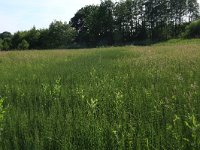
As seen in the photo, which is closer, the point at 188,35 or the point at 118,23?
the point at 188,35

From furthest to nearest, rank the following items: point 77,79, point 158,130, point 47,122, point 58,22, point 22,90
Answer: point 58,22 < point 77,79 < point 22,90 < point 47,122 < point 158,130

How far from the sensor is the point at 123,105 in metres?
5.84

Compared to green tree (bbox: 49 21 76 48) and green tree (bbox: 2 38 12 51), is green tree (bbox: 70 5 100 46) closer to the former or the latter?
green tree (bbox: 49 21 76 48)

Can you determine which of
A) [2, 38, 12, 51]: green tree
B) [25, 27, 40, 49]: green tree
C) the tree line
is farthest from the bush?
[25, 27, 40, 49]: green tree

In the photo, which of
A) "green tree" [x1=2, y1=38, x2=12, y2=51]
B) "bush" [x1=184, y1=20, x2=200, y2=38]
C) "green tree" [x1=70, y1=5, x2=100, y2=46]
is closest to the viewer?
"bush" [x1=184, y1=20, x2=200, y2=38]

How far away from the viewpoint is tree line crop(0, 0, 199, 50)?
254ft

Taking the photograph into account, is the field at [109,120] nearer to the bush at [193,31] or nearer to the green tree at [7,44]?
the bush at [193,31]

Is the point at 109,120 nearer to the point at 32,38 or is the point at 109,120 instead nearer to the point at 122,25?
the point at 32,38

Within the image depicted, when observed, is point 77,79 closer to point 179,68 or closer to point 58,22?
point 179,68

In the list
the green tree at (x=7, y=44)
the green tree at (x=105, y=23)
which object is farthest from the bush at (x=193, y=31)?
the green tree at (x=7, y=44)

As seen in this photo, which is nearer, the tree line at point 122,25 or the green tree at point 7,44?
the green tree at point 7,44

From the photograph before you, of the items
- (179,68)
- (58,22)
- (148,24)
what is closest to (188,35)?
(148,24)

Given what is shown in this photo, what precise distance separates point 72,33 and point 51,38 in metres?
6.79

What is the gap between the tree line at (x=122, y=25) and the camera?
77.4 m
